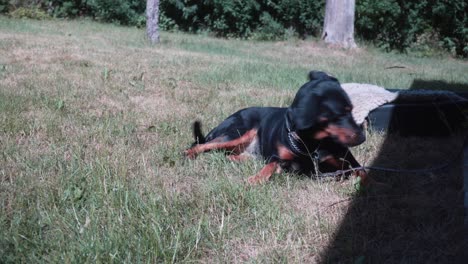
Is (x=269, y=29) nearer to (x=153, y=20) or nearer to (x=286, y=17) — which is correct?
(x=286, y=17)

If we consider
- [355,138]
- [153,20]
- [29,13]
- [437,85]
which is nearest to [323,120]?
[355,138]

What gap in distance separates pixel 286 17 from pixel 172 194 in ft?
44.5

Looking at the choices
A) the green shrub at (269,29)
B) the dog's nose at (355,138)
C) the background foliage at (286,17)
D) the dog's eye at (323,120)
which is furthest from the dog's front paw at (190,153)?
the green shrub at (269,29)

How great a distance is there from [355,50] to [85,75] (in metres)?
8.55

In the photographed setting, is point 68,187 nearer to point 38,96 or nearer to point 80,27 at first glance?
point 38,96

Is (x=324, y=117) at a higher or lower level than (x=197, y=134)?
higher

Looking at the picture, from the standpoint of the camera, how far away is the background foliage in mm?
13797

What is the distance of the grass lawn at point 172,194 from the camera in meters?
2.26

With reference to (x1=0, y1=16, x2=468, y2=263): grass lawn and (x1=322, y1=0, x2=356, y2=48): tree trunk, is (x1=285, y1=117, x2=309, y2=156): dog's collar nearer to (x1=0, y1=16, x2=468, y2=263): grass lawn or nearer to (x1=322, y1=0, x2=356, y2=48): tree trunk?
(x1=0, y1=16, x2=468, y2=263): grass lawn

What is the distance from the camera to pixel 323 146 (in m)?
3.41

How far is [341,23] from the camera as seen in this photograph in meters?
13.6

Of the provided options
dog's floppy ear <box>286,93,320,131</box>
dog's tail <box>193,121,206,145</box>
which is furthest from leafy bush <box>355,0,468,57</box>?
dog's floppy ear <box>286,93,320,131</box>

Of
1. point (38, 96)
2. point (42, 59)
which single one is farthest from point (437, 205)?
point (42, 59)

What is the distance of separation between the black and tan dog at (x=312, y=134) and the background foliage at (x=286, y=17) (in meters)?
11.5
